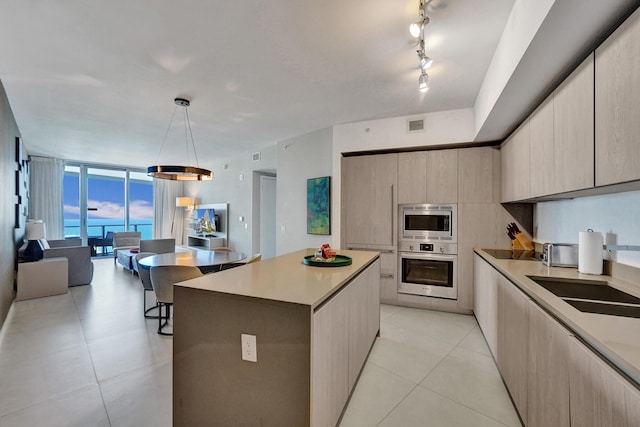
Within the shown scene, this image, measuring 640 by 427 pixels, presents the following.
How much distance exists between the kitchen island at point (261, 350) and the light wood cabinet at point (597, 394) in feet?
3.37

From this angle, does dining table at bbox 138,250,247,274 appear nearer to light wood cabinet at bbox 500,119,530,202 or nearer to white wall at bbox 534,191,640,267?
light wood cabinet at bbox 500,119,530,202

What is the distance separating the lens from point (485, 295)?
9.38 feet

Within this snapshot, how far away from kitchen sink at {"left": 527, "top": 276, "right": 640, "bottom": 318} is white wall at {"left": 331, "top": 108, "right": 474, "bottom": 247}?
7.21 feet

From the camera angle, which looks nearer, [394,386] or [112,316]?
[394,386]

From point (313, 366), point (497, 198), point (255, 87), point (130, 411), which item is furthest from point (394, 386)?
point (255, 87)

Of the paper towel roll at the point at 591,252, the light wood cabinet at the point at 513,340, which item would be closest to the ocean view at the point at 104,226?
the light wood cabinet at the point at 513,340

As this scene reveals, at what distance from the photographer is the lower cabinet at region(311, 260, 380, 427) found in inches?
53.4

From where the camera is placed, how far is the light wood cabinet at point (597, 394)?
32.6 inches

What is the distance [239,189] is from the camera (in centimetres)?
666

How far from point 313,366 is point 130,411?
147cm

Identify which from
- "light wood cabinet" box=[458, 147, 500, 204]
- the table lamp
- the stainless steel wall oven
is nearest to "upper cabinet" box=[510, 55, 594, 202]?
"light wood cabinet" box=[458, 147, 500, 204]

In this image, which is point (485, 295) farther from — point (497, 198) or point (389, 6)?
A: point (389, 6)

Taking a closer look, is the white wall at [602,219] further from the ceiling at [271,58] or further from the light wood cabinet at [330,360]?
the light wood cabinet at [330,360]

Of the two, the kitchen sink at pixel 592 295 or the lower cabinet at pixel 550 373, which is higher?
the kitchen sink at pixel 592 295
